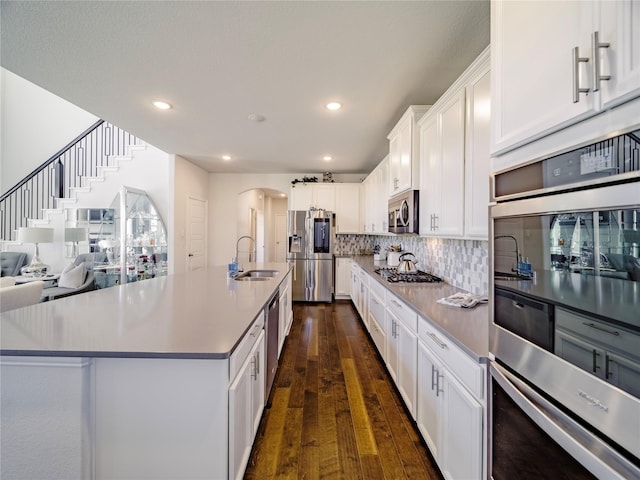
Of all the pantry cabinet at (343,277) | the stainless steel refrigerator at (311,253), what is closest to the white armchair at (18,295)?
the stainless steel refrigerator at (311,253)

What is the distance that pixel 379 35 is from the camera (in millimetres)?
1804

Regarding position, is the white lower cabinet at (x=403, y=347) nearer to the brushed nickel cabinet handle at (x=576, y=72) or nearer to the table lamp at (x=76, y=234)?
the brushed nickel cabinet handle at (x=576, y=72)

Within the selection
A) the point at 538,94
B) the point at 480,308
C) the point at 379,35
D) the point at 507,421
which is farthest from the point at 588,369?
the point at 379,35

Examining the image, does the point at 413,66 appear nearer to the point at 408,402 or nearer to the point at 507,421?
the point at 507,421

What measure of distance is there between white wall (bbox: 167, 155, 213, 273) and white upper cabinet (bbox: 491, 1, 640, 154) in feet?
16.2

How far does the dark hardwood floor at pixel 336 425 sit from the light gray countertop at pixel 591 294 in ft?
4.49

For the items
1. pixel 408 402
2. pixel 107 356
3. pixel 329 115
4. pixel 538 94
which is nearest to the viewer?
pixel 538 94

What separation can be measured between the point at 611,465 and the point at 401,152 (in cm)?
264

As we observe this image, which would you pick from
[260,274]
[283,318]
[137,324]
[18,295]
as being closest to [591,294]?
A: [137,324]

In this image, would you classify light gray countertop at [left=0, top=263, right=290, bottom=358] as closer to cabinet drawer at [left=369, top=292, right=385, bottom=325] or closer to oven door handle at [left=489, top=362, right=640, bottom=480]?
oven door handle at [left=489, top=362, right=640, bottom=480]

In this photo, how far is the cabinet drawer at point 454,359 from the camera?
1.08 metres

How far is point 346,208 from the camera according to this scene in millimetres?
5574

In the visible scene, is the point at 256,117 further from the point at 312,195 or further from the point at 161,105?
the point at 312,195

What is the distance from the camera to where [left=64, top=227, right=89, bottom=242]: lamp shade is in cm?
511
